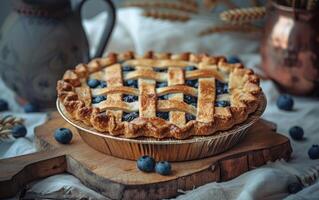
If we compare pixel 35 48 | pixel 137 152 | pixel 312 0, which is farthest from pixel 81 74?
pixel 312 0

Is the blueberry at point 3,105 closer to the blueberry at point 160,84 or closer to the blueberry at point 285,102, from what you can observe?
the blueberry at point 160,84

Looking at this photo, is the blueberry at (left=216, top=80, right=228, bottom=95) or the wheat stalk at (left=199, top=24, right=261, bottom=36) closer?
the blueberry at (left=216, top=80, right=228, bottom=95)

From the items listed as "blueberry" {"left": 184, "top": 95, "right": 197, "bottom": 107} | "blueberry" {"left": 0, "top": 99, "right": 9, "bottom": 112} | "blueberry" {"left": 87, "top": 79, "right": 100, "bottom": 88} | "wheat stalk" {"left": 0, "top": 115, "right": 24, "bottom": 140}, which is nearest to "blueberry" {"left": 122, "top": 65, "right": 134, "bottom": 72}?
"blueberry" {"left": 87, "top": 79, "right": 100, "bottom": 88}

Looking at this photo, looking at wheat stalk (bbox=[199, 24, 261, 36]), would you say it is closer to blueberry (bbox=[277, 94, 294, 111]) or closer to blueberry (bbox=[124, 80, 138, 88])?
blueberry (bbox=[277, 94, 294, 111])

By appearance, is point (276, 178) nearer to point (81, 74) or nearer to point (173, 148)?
point (173, 148)

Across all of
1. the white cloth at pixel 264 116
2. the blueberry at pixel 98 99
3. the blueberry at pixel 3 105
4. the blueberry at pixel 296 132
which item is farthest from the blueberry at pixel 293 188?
the blueberry at pixel 3 105
